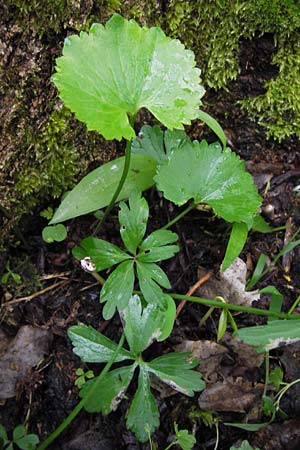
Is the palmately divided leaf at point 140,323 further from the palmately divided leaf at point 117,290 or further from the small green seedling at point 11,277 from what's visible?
the small green seedling at point 11,277

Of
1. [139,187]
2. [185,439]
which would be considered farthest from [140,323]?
[139,187]

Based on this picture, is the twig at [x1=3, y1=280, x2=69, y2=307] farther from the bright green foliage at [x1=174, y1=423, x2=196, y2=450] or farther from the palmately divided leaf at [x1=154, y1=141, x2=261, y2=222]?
the bright green foliage at [x1=174, y1=423, x2=196, y2=450]

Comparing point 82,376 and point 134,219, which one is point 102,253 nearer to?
point 134,219

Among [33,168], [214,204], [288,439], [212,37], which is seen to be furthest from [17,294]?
[212,37]

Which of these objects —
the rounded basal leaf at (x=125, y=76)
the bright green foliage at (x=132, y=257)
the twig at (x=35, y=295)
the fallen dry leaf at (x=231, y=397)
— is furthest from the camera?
the twig at (x=35, y=295)

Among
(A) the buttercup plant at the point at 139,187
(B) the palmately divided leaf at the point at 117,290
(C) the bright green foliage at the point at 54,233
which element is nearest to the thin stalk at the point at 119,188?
(A) the buttercup plant at the point at 139,187

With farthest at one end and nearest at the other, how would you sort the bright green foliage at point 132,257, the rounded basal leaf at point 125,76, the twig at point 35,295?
the twig at point 35,295 < the bright green foliage at point 132,257 < the rounded basal leaf at point 125,76

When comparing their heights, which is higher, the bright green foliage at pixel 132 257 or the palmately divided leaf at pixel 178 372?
the bright green foliage at pixel 132 257
